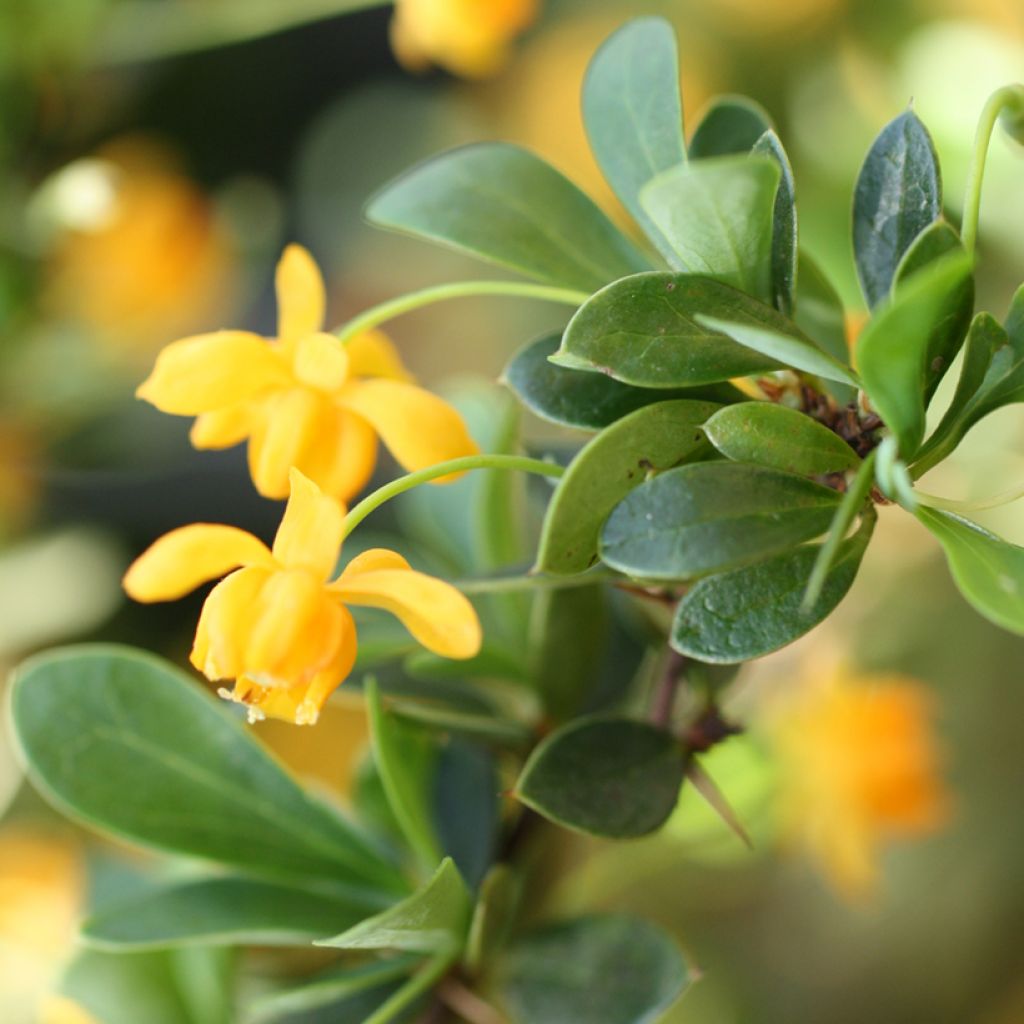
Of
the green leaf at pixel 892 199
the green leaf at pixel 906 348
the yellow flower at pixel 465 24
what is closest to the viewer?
the green leaf at pixel 906 348

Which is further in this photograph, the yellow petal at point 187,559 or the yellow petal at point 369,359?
the yellow petal at point 369,359

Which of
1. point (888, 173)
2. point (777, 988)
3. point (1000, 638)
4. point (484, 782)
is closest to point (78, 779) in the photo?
point (484, 782)

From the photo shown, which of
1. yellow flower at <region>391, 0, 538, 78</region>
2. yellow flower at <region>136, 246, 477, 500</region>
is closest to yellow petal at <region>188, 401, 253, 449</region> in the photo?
yellow flower at <region>136, 246, 477, 500</region>

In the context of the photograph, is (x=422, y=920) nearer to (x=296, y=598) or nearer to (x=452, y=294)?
(x=296, y=598)

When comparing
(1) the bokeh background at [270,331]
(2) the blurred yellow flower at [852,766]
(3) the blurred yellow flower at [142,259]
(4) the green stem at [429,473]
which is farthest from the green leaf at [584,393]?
(3) the blurred yellow flower at [142,259]

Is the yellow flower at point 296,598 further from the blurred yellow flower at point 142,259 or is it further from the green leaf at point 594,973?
the blurred yellow flower at point 142,259

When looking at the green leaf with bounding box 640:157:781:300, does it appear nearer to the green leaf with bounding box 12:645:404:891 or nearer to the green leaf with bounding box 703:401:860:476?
the green leaf with bounding box 703:401:860:476
